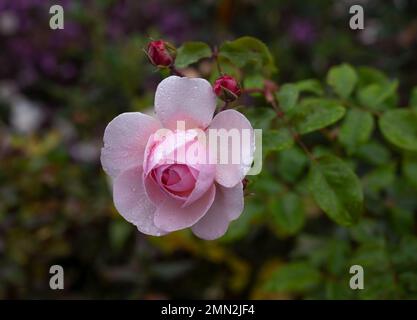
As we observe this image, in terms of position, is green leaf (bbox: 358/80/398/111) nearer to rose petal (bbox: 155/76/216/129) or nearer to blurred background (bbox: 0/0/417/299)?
blurred background (bbox: 0/0/417/299)

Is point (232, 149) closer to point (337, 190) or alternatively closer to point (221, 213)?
point (221, 213)

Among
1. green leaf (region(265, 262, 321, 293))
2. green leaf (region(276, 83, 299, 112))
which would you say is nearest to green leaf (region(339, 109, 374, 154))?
green leaf (region(276, 83, 299, 112))

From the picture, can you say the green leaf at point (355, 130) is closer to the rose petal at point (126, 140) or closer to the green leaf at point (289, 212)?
the green leaf at point (289, 212)

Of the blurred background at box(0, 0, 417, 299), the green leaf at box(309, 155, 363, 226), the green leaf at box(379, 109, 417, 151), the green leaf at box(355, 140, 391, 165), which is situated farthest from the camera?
the blurred background at box(0, 0, 417, 299)

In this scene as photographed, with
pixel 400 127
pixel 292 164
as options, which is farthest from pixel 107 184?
pixel 400 127

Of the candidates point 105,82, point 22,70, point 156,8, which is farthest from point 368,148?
point 22,70
